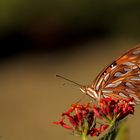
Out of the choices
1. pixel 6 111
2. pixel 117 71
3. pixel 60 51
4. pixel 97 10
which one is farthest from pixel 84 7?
pixel 117 71

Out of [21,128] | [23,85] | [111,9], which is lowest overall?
[21,128]

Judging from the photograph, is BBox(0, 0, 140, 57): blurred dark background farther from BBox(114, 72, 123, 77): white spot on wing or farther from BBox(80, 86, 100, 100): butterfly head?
BBox(80, 86, 100, 100): butterfly head

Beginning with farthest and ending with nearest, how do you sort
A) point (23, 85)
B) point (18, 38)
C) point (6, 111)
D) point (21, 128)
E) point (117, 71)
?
point (18, 38), point (23, 85), point (6, 111), point (21, 128), point (117, 71)

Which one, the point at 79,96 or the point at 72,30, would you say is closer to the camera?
the point at 79,96

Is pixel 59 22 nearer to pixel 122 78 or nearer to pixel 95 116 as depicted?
pixel 122 78

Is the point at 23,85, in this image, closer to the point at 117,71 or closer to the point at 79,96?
the point at 79,96

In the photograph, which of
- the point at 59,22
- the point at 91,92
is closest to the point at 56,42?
the point at 59,22

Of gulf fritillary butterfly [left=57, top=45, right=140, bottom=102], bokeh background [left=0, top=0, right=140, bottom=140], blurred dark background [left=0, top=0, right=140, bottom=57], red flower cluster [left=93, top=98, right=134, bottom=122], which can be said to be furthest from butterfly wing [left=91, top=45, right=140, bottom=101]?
blurred dark background [left=0, top=0, right=140, bottom=57]
